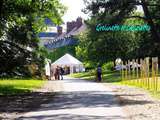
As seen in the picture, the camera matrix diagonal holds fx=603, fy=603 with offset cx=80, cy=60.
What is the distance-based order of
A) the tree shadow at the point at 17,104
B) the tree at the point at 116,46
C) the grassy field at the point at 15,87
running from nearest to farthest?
the tree shadow at the point at 17,104, the grassy field at the point at 15,87, the tree at the point at 116,46

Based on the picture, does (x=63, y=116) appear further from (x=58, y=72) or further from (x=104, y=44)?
(x=104, y=44)

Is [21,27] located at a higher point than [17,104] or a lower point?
higher

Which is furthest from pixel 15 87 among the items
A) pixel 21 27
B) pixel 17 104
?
pixel 17 104

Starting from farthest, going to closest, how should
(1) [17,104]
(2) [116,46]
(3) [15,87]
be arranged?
(2) [116,46], (3) [15,87], (1) [17,104]

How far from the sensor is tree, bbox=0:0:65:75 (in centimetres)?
3809

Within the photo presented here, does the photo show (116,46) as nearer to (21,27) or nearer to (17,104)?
(21,27)

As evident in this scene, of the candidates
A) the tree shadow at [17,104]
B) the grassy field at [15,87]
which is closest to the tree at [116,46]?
the grassy field at [15,87]

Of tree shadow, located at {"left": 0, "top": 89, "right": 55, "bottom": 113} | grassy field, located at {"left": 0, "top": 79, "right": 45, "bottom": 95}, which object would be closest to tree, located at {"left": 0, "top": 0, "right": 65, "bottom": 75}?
grassy field, located at {"left": 0, "top": 79, "right": 45, "bottom": 95}

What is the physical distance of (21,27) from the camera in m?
47.0

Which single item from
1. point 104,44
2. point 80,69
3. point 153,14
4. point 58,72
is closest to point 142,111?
point 153,14

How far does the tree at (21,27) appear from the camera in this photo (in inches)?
1500

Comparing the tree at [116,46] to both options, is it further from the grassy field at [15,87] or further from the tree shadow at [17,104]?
the tree shadow at [17,104]

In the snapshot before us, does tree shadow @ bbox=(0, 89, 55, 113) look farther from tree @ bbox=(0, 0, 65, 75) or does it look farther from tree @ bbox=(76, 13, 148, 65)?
tree @ bbox=(76, 13, 148, 65)

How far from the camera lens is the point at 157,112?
21500 mm
